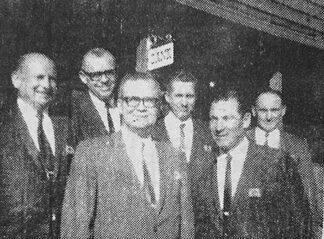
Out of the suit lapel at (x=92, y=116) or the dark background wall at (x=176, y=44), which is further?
the dark background wall at (x=176, y=44)

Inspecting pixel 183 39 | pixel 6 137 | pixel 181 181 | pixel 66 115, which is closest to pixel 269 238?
pixel 181 181

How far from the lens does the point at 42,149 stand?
2.77 m

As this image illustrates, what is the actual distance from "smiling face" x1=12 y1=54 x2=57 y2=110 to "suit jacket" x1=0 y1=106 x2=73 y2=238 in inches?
5.7

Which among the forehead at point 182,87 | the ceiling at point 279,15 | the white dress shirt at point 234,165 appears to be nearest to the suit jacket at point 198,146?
the white dress shirt at point 234,165

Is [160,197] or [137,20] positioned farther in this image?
[137,20]

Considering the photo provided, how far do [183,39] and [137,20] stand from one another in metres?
0.55

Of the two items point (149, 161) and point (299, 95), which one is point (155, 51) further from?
point (299, 95)

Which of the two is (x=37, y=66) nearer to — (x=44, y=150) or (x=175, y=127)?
(x=44, y=150)

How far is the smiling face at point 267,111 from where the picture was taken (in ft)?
13.3

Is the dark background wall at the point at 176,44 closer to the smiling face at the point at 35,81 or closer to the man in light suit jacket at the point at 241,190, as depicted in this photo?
the smiling face at the point at 35,81

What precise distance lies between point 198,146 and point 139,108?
31.5 inches

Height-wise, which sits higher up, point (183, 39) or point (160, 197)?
point (183, 39)

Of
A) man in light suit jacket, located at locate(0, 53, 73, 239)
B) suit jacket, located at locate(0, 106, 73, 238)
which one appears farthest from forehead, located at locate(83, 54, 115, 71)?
suit jacket, located at locate(0, 106, 73, 238)

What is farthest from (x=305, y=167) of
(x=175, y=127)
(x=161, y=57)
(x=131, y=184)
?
(x=131, y=184)
